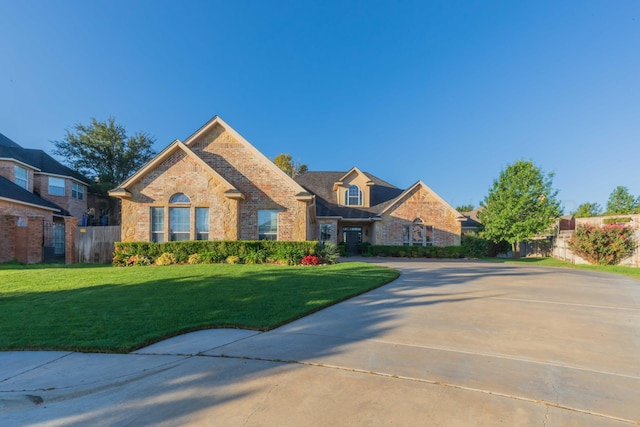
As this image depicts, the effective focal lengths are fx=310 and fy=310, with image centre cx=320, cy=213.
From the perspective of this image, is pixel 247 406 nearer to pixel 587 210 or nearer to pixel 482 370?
pixel 482 370

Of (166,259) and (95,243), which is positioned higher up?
(95,243)

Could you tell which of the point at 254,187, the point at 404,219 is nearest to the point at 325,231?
the point at 404,219

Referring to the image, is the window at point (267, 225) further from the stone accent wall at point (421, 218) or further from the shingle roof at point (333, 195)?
the stone accent wall at point (421, 218)

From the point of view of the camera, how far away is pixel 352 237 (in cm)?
2784

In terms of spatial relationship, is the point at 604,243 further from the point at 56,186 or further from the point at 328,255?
the point at 56,186

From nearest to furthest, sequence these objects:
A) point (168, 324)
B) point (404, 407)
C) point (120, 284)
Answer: point (404, 407)
point (168, 324)
point (120, 284)

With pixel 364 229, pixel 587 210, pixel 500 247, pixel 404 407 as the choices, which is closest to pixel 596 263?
pixel 500 247

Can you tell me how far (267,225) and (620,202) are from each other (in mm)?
53387

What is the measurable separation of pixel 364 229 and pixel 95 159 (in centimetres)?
2970

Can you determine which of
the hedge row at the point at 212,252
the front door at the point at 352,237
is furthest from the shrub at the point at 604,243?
the hedge row at the point at 212,252

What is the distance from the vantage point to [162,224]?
53.4 feet

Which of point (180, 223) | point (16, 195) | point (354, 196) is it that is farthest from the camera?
point (354, 196)

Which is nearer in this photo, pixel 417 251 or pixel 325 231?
pixel 417 251

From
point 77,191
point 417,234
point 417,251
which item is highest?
point 77,191
